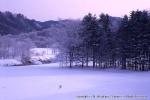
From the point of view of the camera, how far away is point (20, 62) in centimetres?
7881

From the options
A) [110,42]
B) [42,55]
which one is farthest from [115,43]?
[42,55]

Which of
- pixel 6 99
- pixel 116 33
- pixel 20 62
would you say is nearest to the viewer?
pixel 6 99

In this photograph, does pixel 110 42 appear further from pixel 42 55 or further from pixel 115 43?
pixel 42 55

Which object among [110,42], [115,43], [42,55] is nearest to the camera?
[115,43]

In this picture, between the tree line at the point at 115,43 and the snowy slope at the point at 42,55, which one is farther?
the snowy slope at the point at 42,55

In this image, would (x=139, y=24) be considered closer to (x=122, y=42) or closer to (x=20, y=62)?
(x=122, y=42)

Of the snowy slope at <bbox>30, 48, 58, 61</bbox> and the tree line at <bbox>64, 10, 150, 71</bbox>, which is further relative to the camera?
the snowy slope at <bbox>30, 48, 58, 61</bbox>

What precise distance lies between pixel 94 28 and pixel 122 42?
7093 mm

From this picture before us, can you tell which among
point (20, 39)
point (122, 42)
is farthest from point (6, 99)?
point (20, 39)

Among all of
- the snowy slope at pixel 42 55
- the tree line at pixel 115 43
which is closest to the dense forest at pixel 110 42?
the tree line at pixel 115 43

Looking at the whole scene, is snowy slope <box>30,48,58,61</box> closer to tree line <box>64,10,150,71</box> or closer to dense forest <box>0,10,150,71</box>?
dense forest <box>0,10,150,71</box>

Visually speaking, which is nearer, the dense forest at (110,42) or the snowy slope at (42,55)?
the dense forest at (110,42)

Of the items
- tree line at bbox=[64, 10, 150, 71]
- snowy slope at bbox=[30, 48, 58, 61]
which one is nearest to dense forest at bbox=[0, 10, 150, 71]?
tree line at bbox=[64, 10, 150, 71]

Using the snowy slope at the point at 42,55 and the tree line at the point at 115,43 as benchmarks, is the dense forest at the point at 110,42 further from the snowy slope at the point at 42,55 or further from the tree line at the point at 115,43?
the snowy slope at the point at 42,55
